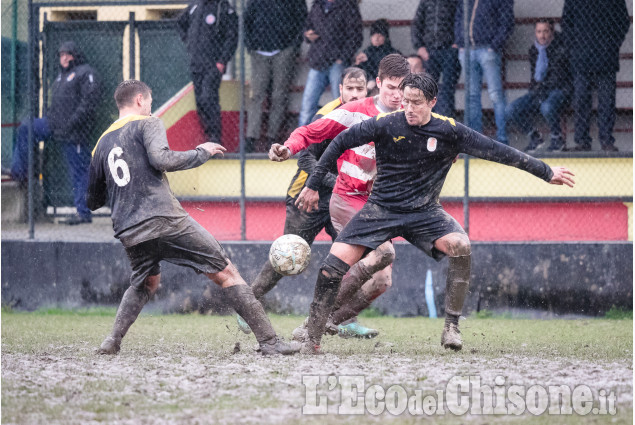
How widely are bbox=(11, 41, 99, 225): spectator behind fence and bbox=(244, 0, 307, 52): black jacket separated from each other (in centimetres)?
231

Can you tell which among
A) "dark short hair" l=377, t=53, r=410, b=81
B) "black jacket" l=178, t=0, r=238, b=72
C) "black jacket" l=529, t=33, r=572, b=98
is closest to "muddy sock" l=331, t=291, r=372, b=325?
"dark short hair" l=377, t=53, r=410, b=81

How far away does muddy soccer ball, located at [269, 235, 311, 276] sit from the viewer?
720cm

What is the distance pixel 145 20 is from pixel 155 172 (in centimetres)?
685

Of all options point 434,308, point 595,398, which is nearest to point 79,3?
point 434,308

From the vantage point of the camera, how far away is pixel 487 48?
36.8ft

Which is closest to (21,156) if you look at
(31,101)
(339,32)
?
(31,101)

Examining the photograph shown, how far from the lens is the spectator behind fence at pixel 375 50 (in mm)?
11609

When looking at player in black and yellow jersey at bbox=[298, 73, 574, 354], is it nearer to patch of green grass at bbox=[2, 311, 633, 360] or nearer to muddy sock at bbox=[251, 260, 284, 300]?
patch of green grass at bbox=[2, 311, 633, 360]

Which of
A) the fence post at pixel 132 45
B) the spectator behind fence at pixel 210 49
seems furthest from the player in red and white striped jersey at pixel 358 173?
the fence post at pixel 132 45

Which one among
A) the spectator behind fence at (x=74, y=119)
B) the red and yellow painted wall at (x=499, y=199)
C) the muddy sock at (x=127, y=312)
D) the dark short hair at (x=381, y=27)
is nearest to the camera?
the muddy sock at (x=127, y=312)

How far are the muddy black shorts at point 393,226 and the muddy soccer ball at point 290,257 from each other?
0.40 m

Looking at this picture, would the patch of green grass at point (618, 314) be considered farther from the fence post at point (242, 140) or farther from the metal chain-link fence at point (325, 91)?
the fence post at point (242, 140)

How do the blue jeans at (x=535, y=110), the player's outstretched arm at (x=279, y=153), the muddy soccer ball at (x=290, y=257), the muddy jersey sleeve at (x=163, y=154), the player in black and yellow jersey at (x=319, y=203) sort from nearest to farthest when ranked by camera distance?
the muddy jersey sleeve at (x=163, y=154) → the player's outstretched arm at (x=279, y=153) → the muddy soccer ball at (x=290, y=257) → the player in black and yellow jersey at (x=319, y=203) → the blue jeans at (x=535, y=110)

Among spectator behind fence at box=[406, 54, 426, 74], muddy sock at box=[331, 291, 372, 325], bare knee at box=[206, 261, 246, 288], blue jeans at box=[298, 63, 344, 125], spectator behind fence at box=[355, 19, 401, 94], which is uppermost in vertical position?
spectator behind fence at box=[355, 19, 401, 94]
